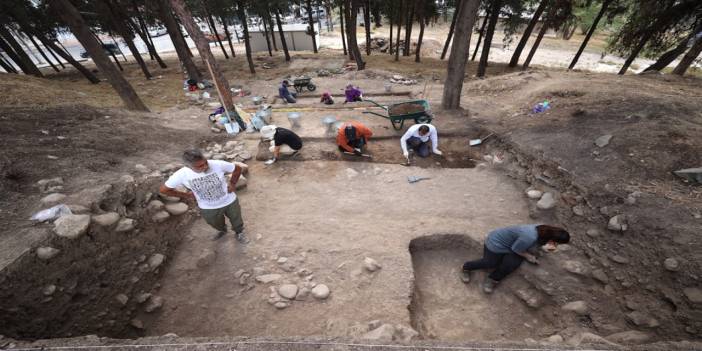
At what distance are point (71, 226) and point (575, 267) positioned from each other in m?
6.26

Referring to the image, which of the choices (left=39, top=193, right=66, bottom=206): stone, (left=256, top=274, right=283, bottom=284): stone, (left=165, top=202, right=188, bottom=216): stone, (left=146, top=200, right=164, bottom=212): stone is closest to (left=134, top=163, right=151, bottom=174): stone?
(left=146, top=200, right=164, bottom=212): stone

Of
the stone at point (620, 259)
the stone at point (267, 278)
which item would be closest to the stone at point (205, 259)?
the stone at point (267, 278)

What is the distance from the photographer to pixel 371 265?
11.5 ft

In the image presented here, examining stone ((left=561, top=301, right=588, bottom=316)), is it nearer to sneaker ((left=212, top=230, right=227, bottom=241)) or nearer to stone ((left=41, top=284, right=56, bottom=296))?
sneaker ((left=212, top=230, right=227, bottom=241))

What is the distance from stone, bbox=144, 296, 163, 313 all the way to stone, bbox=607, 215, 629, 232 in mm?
6023

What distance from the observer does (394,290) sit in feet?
10.9

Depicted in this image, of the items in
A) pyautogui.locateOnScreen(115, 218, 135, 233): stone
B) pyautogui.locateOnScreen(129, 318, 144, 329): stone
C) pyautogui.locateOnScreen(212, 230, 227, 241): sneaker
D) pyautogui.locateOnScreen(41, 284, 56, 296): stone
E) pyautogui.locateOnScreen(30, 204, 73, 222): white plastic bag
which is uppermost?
pyautogui.locateOnScreen(30, 204, 73, 222): white plastic bag

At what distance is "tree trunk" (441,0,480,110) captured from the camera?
21.1 ft

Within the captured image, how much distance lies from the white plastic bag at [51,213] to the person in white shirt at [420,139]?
533 cm

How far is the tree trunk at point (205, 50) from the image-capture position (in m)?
6.73

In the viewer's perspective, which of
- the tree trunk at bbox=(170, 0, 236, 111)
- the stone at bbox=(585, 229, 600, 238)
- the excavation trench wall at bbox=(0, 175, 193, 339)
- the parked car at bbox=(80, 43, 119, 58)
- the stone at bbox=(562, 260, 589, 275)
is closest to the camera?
the excavation trench wall at bbox=(0, 175, 193, 339)

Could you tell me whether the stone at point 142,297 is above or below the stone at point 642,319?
above

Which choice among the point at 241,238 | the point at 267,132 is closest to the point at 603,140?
the point at 241,238

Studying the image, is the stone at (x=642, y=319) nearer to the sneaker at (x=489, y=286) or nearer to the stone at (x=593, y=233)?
the stone at (x=593, y=233)
